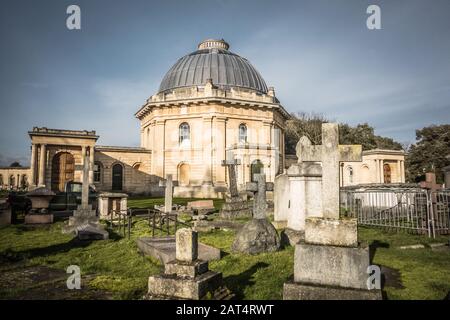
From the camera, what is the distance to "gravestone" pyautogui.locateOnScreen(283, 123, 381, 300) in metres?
4.06

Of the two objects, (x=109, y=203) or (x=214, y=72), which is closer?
(x=109, y=203)

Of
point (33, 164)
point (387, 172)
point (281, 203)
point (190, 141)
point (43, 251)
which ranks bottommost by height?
point (43, 251)

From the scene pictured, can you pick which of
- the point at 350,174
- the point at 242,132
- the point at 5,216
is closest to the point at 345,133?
the point at 350,174

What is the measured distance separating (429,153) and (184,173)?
31.6m

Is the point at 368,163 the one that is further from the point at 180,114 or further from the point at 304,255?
the point at 304,255

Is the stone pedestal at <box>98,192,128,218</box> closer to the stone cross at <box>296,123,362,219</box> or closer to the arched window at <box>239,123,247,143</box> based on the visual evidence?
the stone cross at <box>296,123,362,219</box>

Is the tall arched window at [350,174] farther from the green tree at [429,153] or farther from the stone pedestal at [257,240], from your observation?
the stone pedestal at [257,240]

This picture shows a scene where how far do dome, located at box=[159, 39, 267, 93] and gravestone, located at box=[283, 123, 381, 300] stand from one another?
28.7 meters

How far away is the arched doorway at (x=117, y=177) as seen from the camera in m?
31.4

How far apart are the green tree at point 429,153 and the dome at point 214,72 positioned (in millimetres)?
22962

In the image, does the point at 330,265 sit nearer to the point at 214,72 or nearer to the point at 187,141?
the point at 187,141

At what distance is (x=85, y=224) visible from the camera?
36.3ft

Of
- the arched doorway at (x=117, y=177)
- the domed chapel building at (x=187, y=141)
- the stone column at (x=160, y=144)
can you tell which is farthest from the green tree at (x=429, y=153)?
the arched doorway at (x=117, y=177)
